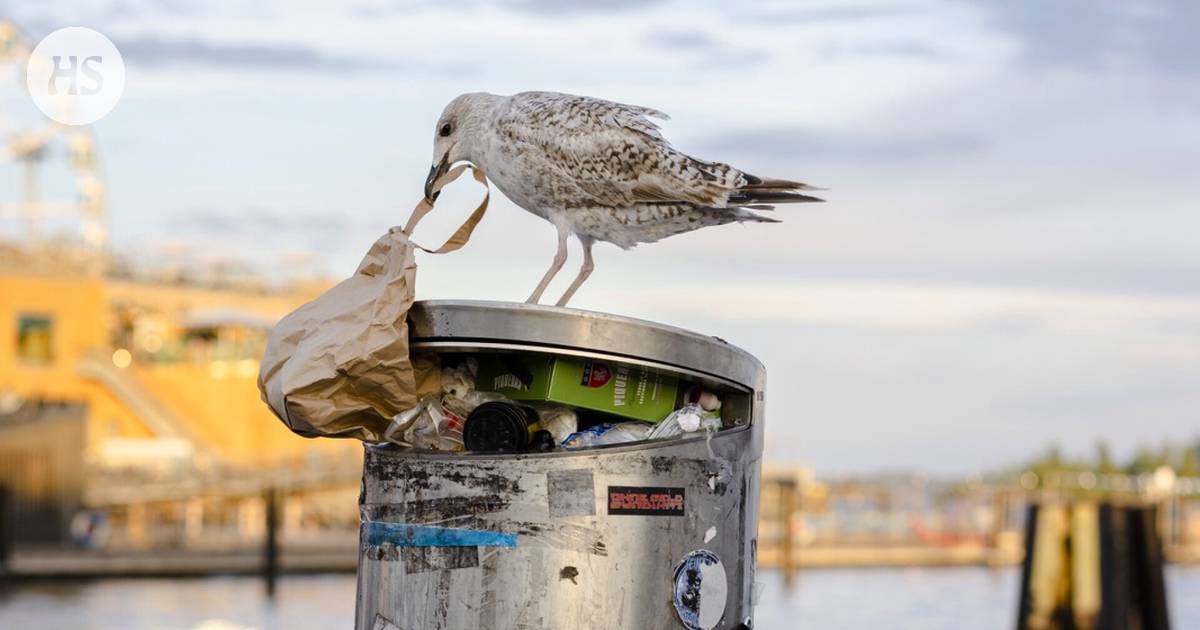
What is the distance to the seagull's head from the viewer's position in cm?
392

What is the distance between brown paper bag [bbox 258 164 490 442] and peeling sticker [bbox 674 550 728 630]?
23.7 inches

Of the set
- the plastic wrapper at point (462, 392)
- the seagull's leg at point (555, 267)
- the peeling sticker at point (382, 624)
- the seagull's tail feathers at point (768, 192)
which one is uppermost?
the seagull's tail feathers at point (768, 192)

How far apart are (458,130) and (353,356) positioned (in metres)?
0.73

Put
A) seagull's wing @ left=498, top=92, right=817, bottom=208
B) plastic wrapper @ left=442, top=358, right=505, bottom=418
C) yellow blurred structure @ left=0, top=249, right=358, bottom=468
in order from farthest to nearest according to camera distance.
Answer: yellow blurred structure @ left=0, top=249, right=358, bottom=468
seagull's wing @ left=498, top=92, right=817, bottom=208
plastic wrapper @ left=442, top=358, right=505, bottom=418

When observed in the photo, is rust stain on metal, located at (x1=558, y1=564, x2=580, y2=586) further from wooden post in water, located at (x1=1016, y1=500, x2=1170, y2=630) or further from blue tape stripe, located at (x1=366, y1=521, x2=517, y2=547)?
wooden post in water, located at (x1=1016, y1=500, x2=1170, y2=630)

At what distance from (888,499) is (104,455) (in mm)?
38320

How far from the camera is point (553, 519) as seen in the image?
3.32 metres

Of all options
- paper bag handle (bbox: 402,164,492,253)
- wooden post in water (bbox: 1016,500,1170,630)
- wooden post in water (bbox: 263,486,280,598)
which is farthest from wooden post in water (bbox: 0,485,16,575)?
paper bag handle (bbox: 402,164,492,253)

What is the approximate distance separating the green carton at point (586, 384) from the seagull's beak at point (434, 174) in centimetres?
50

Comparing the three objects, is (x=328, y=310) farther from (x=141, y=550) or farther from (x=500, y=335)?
(x=141, y=550)

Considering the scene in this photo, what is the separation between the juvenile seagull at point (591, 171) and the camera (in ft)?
12.5

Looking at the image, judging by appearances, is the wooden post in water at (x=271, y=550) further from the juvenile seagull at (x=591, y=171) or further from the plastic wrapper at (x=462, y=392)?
the plastic wrapper at (x=462, y=392)

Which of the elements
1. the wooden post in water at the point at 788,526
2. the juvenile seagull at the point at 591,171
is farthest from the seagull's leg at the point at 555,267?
the wooden post in water at the point at 788,526

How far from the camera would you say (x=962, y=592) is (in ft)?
136
